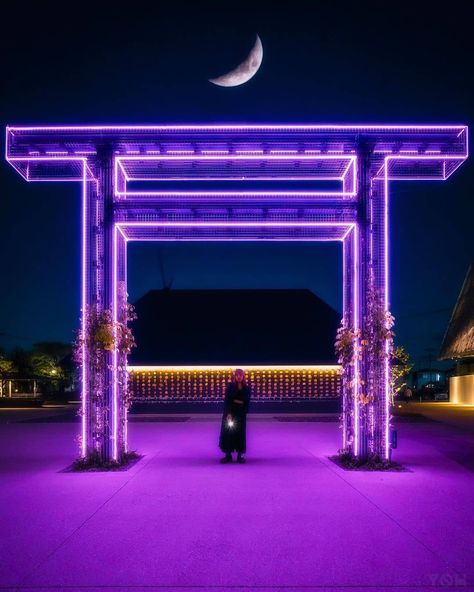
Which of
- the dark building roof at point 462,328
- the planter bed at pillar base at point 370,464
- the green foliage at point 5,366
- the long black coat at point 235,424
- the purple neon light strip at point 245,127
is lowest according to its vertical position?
the planter bed at pillar base at point 370,464

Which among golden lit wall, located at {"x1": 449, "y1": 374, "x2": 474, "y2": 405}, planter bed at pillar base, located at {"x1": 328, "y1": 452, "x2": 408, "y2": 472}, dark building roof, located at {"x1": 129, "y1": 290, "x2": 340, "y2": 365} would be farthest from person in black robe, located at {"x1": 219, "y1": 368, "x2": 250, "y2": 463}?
golden lit wall, located at {"x1": 449, "y1": 374, "x2": 474, "y2": 405}

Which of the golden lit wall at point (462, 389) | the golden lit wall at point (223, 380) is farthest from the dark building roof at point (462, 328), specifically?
the golden lit wall at point (223, 380)

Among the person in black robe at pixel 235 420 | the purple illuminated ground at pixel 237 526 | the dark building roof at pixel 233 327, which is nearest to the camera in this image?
the purple illuminated ground at pixel 237 526

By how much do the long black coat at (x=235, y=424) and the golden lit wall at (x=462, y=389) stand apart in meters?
29.5

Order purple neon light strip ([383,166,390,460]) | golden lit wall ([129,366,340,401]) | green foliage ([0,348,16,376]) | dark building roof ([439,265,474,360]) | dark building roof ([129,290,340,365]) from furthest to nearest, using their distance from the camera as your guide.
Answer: green foliage ([0,348,16,376]), dark building roof ([439,265,474,360]), dark building roof ([129,290,340,365]), golden lit wall ([129,366,340,401]), purple neon light strip ([383,166,390,460])

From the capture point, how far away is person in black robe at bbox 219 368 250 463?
1373cm

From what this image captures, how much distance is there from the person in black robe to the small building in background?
2672cm

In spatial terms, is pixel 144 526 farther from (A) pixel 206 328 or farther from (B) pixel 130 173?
(A) pixel 206 328

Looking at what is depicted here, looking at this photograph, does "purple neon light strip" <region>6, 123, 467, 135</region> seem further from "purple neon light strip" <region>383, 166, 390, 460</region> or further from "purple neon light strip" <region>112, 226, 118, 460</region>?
"purple neon light strip" <region>112, 226, 118, 460</region>

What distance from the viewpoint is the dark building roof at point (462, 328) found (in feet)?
130

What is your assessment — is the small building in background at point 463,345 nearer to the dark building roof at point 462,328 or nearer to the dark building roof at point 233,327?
the dark building roof at point 462,328

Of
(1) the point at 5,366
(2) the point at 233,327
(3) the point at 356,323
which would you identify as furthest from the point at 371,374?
(1) the point at 5,366

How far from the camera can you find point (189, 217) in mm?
13797

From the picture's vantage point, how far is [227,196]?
13.6 m
